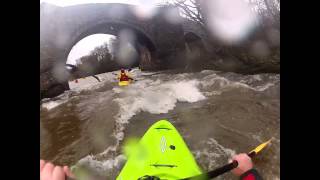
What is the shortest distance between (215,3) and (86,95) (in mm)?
5793

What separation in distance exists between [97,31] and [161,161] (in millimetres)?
9892

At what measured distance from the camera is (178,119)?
5656 mm

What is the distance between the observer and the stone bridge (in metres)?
9.50

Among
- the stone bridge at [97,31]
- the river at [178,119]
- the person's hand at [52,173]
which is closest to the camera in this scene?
the person's hand at [52,173]

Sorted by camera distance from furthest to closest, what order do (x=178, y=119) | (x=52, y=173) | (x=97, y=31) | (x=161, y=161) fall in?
(x=97, y=31) < (x=178, y=119) < (x=161, y=161) < (x=52, y=173)

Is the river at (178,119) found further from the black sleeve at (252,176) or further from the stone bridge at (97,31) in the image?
the black sleeve at (252,176)

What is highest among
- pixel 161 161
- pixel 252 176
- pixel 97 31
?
pixel 97 31

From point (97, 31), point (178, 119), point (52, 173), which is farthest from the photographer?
point (97, 31)

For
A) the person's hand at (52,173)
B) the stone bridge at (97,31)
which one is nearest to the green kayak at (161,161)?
the person's hand at (52,173)

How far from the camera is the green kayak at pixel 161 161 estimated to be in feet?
7.66

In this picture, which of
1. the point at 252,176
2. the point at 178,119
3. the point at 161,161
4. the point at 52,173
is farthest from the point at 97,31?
the point at 252,176

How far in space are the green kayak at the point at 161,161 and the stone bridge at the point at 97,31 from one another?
24.4 feet

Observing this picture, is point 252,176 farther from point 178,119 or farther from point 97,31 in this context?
point 97,31
